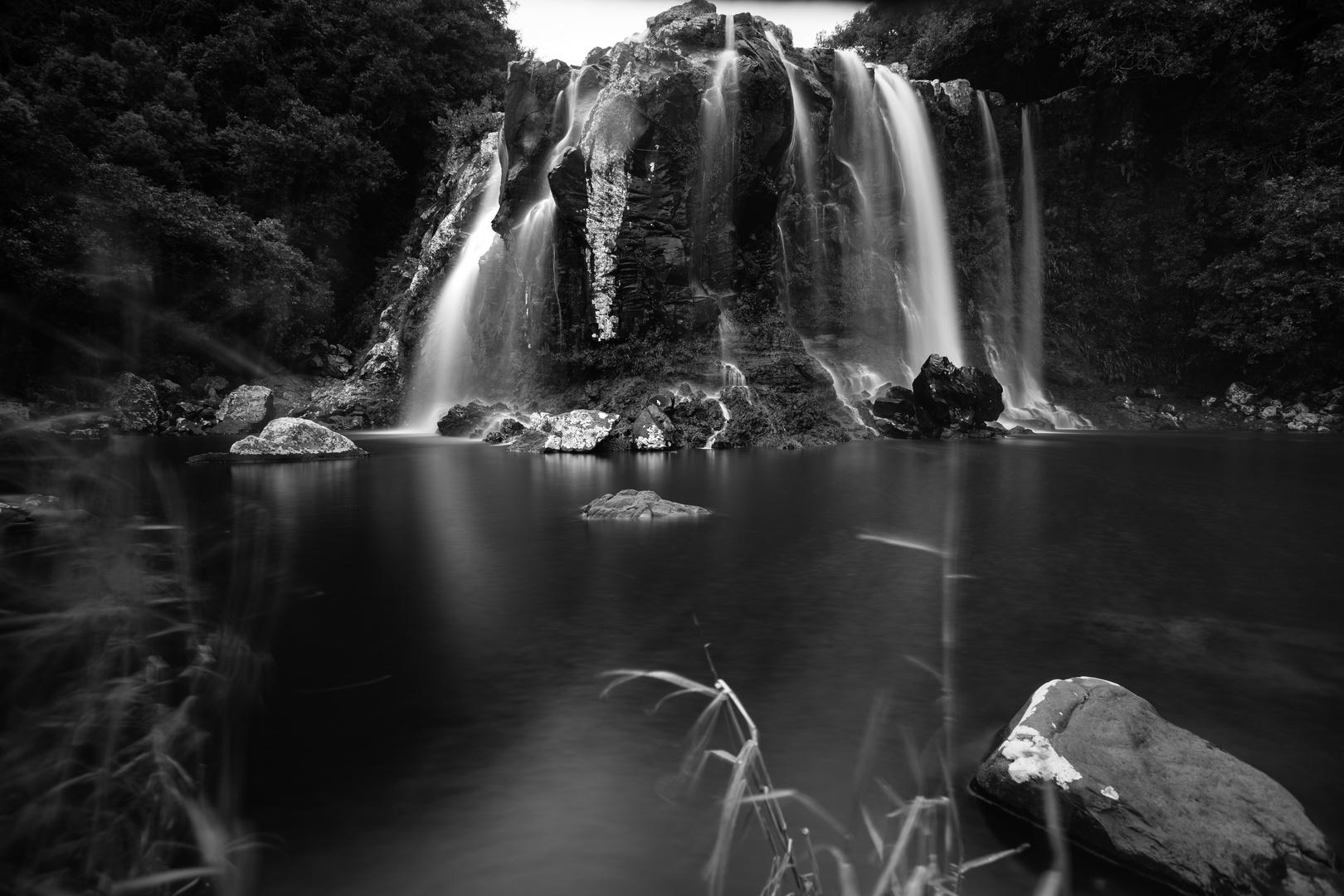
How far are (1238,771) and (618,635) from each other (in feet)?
9.69

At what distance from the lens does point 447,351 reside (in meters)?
22.0

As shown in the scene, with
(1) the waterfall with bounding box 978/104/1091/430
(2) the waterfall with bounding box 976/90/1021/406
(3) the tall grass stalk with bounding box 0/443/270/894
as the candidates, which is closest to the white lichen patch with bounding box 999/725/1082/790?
(3) the tall grass stalk with bounding box 0/443/270/894

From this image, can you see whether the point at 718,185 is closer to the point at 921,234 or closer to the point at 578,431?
the point at 578,431

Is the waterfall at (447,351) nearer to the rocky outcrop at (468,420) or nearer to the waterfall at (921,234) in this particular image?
the rocky outcrop at (468,420)

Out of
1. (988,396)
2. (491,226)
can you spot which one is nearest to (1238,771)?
(988,396)

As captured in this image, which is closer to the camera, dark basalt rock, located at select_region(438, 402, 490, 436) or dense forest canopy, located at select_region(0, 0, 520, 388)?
dense forest canopy, located at select_region(0, 0, 520, 388)

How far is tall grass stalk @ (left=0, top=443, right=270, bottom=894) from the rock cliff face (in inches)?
529

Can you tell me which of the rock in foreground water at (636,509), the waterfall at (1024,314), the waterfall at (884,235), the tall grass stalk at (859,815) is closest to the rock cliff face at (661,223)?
the waterfall at (884,235)

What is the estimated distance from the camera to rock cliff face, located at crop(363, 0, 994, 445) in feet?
57.5

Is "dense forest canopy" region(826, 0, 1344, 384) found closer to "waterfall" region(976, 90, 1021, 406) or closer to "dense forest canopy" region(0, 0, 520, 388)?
"waterfall" region(976, 90, 1021, 406)

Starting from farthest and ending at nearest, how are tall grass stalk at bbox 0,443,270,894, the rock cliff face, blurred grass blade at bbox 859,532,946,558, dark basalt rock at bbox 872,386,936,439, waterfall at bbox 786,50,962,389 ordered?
waterfall at bbox 786,50,962,389, dark basalt rock at bbox 872,386,936,439, the rock cliff face, blurred grass blade at bbox 859,532,946,558, tall grass stalk at bbox 0,443,270,894

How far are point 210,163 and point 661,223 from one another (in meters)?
Result: 16.6

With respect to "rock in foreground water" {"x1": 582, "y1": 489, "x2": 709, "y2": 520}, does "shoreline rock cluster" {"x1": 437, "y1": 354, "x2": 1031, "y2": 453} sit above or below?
above

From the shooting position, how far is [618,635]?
4.32 m
